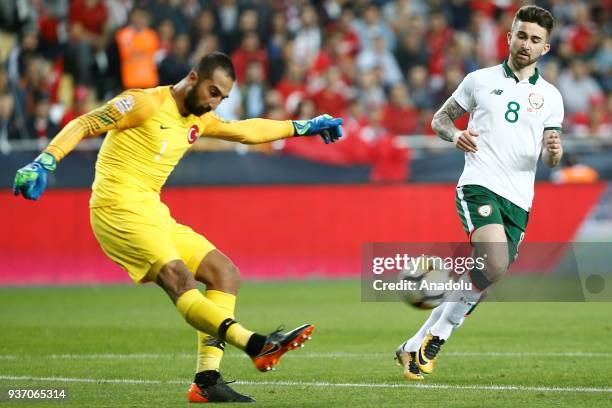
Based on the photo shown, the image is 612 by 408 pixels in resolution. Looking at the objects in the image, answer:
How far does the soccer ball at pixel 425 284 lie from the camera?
9633 mm

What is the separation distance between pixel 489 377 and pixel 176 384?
2.32 meters

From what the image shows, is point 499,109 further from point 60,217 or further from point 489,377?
point 60,217

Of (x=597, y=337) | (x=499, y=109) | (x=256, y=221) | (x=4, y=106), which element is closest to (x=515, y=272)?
(x=256, y=221)

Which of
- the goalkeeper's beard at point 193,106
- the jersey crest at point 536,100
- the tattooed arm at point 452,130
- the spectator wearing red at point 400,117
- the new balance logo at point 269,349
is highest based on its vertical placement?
the goalkeeper's beard at point 193,106

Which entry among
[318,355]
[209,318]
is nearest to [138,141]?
[209,318]

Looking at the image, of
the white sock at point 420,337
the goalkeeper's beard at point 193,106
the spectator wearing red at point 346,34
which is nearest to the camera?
the goalkeeper's beard at point 193,106

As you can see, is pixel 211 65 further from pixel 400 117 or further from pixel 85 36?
pixel 85 36

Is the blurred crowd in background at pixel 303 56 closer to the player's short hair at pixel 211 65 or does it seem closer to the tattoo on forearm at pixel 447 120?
the tattoo on forearm at pixel 447 120

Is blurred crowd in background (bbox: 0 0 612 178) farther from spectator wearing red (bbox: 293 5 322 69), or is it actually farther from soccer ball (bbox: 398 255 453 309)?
soccer ball (bbox: 398 255 453 309)

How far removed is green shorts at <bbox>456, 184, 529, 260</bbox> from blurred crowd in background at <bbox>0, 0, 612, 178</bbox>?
30.3ft

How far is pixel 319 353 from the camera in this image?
1092 centimetres

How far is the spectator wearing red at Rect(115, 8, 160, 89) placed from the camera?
64.6 ft

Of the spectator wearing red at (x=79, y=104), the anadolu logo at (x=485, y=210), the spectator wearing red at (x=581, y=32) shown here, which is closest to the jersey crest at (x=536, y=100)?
the anadolu logo at (x=485, y=210)

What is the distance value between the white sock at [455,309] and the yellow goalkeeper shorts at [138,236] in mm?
2317
